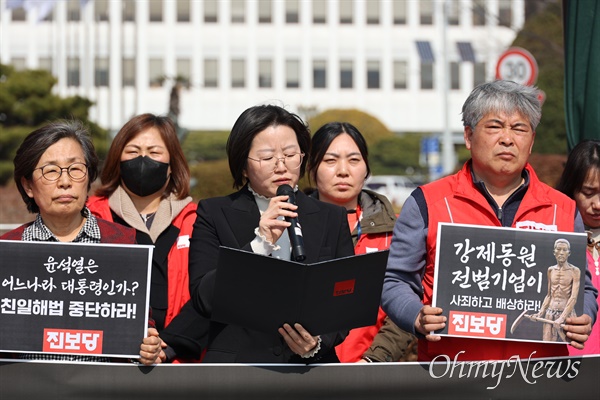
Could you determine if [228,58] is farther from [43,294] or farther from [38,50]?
[43,294]

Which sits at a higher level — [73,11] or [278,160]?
[73,11]

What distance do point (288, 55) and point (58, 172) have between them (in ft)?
198

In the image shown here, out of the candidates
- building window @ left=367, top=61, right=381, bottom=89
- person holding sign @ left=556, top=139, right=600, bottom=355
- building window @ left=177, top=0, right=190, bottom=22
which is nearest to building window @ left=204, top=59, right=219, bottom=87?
building window @ left=177, top=0, right=190, bottom=22

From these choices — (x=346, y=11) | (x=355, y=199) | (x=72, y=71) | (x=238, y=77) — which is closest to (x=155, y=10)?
(x=238, y=77)

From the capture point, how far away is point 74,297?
401cm

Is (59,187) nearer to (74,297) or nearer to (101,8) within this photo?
(74,297)

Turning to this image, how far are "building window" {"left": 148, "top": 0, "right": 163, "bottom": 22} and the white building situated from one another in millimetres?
61

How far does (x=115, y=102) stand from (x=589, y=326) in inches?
2327

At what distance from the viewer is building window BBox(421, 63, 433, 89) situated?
64375 mm

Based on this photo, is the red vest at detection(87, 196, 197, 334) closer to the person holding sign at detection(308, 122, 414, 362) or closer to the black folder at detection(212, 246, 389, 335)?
the person holding sign at detection(308, 122, 414, 362)

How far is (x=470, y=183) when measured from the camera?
4.20m

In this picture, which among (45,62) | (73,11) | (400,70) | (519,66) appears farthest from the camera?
(400,70)

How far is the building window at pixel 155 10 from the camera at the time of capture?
63.2 m

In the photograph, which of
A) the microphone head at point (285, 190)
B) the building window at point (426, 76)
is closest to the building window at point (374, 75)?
the building window at point (426, 76)
